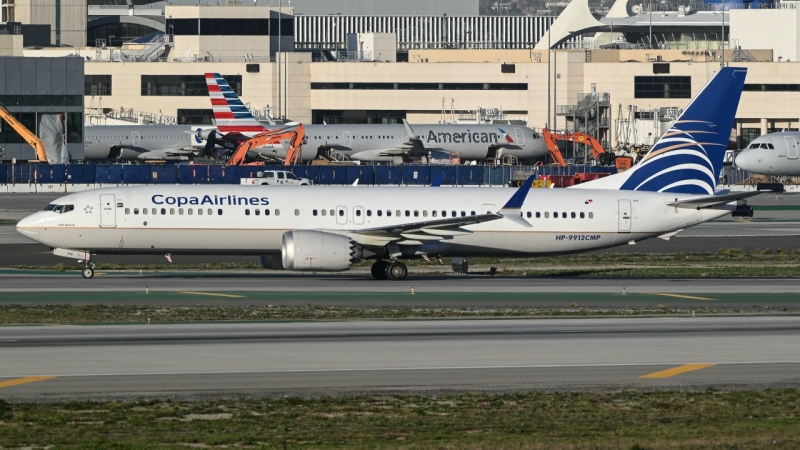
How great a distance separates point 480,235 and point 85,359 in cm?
2154

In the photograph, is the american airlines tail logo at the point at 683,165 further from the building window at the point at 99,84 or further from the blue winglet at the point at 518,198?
the building window at the point at 99,84

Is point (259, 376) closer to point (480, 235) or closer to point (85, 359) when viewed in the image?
point (85, 359)

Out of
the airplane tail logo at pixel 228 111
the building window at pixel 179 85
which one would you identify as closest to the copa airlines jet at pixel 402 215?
the airplane tail logo at pixel 228 111

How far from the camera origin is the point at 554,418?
71.9 ft

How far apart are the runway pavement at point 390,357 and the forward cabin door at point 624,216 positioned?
12.8 meters

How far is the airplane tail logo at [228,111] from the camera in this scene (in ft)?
397

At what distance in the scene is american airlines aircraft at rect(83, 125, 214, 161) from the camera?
413ft

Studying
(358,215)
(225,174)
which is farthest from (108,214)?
(225,174)

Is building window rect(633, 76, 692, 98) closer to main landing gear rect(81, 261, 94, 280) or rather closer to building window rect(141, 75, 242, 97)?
building window rect(141, 75, 242, 97)

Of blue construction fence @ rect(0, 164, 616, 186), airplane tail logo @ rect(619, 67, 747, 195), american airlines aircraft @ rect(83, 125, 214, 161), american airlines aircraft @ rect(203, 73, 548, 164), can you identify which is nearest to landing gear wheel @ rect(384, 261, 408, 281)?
airplane tail logo @ rect(619, 67, 747, 195)

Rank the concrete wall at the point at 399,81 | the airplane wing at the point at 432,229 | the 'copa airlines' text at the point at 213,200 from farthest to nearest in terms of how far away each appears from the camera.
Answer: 1. the concrete wall at the point at 399,81
2. the airplane wing at the point at 432,229
3. the 'copa airlines' text at the point at 213,200

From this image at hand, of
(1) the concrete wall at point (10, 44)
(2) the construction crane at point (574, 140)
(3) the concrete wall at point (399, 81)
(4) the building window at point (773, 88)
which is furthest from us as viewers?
(3) the concrete wall at point (399, 81)

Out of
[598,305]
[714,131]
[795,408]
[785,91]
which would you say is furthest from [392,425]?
[785,91]

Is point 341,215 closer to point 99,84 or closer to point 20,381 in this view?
point 20,381
